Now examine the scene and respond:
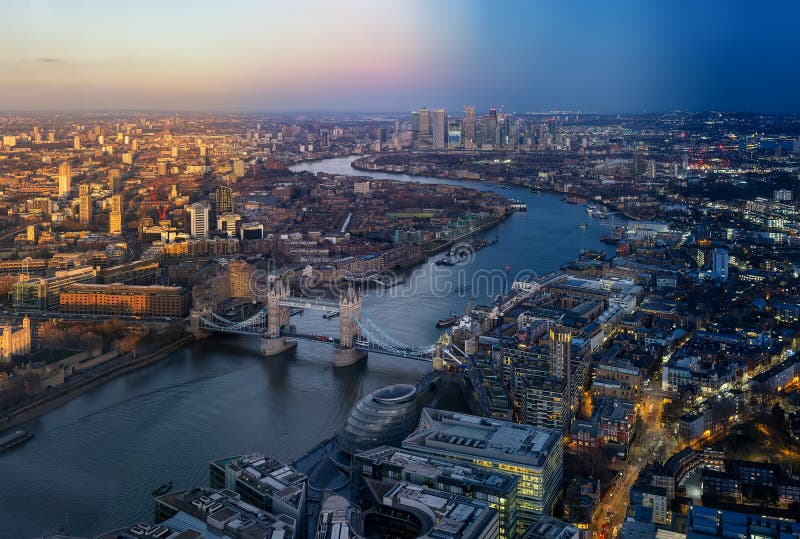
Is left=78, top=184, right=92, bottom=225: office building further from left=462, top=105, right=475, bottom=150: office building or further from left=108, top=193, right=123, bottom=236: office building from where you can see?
left=462, top=105, right=475, bottom=150: office building

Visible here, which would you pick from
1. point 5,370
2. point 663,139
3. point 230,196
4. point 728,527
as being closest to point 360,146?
point 663,139

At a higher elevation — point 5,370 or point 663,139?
point 663,139

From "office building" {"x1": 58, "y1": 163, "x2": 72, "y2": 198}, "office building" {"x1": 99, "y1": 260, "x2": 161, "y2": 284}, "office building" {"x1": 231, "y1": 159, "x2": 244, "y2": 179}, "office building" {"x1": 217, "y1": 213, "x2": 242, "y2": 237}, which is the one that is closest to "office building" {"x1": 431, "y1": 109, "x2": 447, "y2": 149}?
"office building" {"x1": 231, "y1": 159, "x2": 244, "y2": 179}

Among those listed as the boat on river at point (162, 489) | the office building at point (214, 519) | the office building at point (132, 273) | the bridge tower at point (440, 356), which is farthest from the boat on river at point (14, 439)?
the office building at point (132, 273)

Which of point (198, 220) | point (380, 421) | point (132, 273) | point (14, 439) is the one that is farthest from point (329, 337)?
point (198, 220)

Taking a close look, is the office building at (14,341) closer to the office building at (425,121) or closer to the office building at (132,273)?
the office building at (132,273)

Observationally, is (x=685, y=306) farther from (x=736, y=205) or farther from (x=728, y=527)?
(x=736, y=205)

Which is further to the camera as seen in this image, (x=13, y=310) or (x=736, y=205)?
(x=736, y=205)
